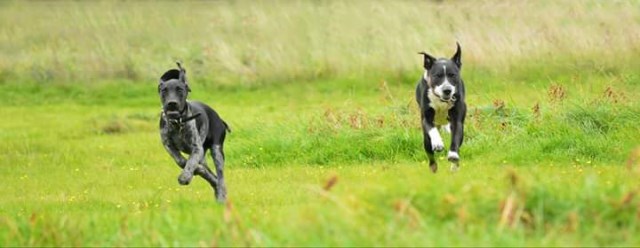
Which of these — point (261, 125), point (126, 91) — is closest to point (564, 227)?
point (261, 125)

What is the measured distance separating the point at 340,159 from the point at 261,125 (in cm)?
349

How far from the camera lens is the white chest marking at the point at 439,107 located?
1372 cm

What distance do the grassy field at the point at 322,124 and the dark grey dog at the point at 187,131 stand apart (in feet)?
1.16

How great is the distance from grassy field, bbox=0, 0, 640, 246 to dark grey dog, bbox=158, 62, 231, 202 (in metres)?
0.35

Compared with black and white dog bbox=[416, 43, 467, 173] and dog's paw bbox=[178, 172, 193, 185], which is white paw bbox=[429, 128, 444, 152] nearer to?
black and white dog bbox=[416, 43, 467, 173]

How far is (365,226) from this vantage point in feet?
25.3

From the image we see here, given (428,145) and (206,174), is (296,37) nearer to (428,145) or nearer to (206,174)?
(428,145)

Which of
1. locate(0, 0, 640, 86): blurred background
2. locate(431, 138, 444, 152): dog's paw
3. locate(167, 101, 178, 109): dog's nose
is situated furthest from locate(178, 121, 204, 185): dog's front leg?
locate(0, 0, 640, 86): blurred background

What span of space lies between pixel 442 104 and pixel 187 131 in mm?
2878

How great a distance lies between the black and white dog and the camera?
44.2 feet

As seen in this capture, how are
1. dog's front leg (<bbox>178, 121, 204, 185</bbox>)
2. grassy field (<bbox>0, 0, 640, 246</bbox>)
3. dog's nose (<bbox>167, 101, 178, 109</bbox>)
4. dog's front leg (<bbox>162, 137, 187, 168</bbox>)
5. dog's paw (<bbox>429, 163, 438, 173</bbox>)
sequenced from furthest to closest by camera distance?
dog's paw (<bbox>429, 163, 438, 173</bbox>), dog's front leg (<bbox>162, 137, 187, 168</bbox>), dog's front leg (<bbox>178, 121, 204, 185</bbox>), dog's nose (<bbox>167, 101, 178, 109</bbox>), grassy field (<bbox>0, 0, 640, 246</bbox>)

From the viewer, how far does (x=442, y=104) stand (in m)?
13.7

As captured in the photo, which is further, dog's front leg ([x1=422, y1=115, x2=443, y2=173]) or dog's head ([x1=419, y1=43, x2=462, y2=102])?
dog's front leg ([x1=422, y1=115, x2=443, y2=173])

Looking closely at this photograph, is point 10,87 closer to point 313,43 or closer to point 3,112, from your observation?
point 3,112
